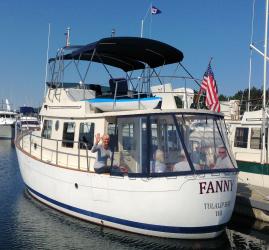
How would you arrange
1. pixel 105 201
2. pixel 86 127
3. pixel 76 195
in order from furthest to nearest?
pixel 86 127
pixel 76 195
pixel 105 201

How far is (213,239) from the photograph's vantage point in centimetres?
1140

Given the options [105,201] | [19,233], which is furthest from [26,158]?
[105,201]

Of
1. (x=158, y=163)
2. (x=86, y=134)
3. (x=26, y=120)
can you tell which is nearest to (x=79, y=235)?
(x=158, y=163)

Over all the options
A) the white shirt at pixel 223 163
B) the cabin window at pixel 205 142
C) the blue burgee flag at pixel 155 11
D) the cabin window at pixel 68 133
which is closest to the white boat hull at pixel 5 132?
the blue burgee flag at pixel 155 11

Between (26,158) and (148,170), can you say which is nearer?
(148,170)

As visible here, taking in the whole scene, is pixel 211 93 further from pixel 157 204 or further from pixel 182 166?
pixel 157 204

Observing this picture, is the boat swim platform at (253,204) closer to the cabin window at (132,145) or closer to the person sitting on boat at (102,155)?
the cabin window at (132,145)

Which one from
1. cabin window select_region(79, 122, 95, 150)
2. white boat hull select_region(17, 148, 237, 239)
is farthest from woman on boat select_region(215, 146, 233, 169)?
cabin window select_region(79, 122, 95, 150)

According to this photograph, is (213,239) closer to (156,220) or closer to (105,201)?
(156,220)

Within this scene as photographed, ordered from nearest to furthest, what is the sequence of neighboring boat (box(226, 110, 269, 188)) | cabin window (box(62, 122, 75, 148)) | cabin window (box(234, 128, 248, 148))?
cabin window (box(62, 122, 75, 148)) → neighboring boat (box(226, 110, 269, 188)) → cabin window (box(234, 128, 248, 148))

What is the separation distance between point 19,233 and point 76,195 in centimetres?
189

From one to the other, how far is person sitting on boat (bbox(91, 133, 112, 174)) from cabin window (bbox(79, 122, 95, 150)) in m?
1.43

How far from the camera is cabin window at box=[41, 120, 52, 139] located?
16136 mm

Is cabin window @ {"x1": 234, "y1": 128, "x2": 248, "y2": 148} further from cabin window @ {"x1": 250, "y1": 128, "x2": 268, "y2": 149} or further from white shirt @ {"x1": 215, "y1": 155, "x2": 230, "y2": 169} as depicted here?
white shirt @ {"x1": 215, "y1": 155, "x2": 230, "y2": 169}
